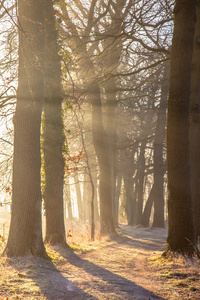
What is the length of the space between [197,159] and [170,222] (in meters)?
2.72

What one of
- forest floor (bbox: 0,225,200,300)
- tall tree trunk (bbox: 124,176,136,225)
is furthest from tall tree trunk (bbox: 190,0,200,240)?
tall tree trunk (bbox: 124,176,136,225)

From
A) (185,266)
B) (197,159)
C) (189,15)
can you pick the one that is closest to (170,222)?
(185,266)

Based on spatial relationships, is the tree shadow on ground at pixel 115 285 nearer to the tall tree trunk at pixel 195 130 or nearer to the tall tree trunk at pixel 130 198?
the tall tree trunk at pixel 195 130

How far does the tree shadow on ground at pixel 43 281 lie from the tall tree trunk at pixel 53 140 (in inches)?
104

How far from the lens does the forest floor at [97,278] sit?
461cm

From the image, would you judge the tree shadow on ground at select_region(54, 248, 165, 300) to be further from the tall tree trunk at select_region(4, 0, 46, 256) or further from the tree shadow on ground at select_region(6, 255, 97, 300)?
the tall tree trunk at select_region(4, 0, 46, 256)

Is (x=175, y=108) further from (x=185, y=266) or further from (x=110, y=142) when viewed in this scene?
(x=110, y=142)

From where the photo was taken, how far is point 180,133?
7.26 meters

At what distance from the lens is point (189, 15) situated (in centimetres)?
732

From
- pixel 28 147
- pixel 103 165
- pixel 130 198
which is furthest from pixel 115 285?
pixel 130 198

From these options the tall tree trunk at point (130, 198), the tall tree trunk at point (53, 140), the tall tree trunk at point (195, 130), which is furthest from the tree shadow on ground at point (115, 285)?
the tall tree trunk at point (130, 198)

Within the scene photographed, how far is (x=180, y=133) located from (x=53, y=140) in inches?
165

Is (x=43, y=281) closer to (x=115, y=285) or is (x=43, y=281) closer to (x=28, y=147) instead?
(x=115, y=285)

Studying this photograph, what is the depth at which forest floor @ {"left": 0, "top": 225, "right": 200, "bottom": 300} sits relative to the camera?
461cm
